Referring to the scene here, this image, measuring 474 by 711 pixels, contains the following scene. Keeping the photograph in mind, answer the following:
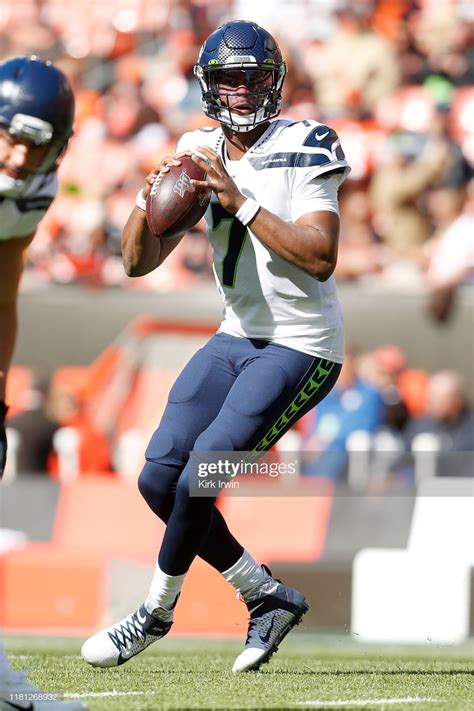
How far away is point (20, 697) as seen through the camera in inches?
136

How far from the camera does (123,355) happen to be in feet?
30.3

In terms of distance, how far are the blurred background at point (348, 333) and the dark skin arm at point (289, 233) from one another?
2937 millimetres

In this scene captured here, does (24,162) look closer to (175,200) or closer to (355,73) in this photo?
(175,200)

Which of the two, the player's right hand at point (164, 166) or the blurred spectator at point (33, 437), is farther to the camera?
the blurred spectator at point (33, 437)

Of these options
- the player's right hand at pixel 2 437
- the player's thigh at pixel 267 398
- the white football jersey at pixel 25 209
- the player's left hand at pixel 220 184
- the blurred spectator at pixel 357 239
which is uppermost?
the white football jersey at pixel 25 209

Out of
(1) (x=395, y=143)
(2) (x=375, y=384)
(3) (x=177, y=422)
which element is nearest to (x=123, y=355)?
(2) (x=375, y=384)

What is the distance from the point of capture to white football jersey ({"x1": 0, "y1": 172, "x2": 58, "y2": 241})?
3.67m

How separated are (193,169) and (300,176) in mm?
385

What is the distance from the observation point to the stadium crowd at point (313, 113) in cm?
1014

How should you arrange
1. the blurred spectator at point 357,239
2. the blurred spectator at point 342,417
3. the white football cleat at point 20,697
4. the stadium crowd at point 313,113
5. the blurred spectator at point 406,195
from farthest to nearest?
the blurred spectator at point 406,195, the stadium crowd at point 313,113, the blurred spectator at point 357,239, the blurred spectator at point 342,417, the white football cleat at point 20,697

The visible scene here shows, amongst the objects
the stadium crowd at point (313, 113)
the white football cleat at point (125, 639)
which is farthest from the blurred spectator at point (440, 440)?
the white football cleat at point (125, 639)

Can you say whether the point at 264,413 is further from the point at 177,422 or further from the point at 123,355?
the point at 123,355

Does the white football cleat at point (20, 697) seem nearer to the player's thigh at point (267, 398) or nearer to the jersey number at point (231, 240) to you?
the player's thigh at point (267, 398)

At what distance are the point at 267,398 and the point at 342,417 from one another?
13.8 feet
